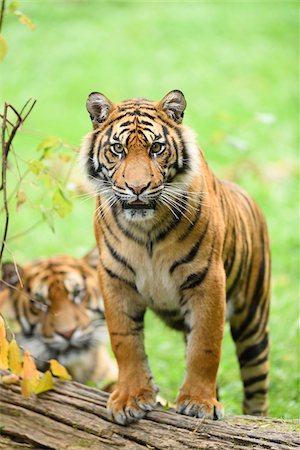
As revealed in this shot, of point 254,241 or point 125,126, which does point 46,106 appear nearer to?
point 254,241

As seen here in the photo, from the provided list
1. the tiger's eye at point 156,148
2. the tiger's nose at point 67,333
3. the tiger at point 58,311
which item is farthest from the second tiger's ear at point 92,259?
the tiger's eye at point 156,148

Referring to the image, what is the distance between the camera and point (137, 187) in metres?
2.95

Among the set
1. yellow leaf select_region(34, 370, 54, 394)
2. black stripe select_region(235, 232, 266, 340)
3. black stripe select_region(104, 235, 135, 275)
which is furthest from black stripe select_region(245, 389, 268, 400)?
black stripe select_region(104, 235, 135, 275)

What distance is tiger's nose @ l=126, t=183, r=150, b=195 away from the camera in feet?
9.67

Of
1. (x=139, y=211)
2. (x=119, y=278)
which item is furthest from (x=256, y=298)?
(x=139, y=211)

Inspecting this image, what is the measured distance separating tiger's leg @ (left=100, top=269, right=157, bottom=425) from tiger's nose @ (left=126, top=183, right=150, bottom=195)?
0.50 m

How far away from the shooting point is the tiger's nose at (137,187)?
2947 millimetres

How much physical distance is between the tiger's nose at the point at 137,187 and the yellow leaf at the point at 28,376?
76cm

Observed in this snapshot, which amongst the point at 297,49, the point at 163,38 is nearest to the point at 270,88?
the point at 297,49

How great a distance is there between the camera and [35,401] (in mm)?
3527

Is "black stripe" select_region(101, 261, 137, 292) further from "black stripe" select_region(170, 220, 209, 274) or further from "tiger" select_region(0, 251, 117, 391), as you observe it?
"tiger" select_region(0, 251, 117, 391)

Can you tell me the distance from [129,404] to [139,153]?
0.94 metres

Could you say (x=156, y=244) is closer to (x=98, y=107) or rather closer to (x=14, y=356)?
(x=98, y=107)

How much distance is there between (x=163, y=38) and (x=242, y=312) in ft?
31.4
